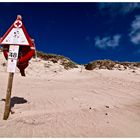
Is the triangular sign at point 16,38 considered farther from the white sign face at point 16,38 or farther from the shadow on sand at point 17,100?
the shadow on sand at point 17,100

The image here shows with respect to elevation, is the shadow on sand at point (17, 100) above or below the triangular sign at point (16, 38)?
below

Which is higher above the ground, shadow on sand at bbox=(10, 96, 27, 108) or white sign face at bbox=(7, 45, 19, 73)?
white sign face at bbox=(7, 45, 19, 73)

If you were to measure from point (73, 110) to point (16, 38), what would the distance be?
7.19 ft

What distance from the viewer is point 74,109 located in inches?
300

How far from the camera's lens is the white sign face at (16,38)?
681 centimetres

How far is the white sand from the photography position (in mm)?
5855

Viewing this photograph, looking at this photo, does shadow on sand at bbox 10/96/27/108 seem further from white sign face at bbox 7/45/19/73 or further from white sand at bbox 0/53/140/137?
white sign face at bbox 7/45/19/73

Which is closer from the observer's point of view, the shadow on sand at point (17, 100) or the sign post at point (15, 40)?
the sign post at point (15, 40)

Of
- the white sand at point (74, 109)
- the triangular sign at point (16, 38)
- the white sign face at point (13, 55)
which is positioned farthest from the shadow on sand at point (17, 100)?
the triangular sign at point (16, 38)

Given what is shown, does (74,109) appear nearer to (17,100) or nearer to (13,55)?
(17,100)

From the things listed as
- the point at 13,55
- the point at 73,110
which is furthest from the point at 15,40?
the point at 73,110

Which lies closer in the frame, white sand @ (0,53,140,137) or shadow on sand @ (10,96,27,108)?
white sand @ (0,53,140,137)

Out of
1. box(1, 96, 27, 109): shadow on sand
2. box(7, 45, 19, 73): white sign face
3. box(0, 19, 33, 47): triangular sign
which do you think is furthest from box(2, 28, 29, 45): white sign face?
box(1, 96, 27, 109): shadow on sand

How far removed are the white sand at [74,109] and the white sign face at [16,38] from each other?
161 cm
